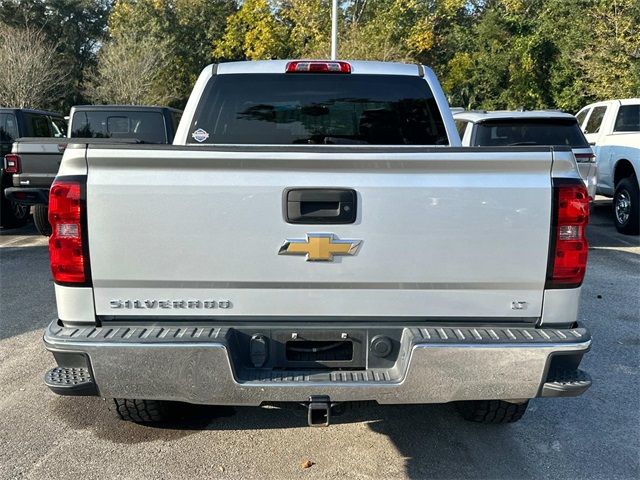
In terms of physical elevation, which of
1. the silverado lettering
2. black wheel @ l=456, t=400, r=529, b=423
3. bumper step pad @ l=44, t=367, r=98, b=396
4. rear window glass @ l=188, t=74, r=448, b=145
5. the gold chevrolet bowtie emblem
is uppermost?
rear window glass @ l=188, t=74, r=448, b=145

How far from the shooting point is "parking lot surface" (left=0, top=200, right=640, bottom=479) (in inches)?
131

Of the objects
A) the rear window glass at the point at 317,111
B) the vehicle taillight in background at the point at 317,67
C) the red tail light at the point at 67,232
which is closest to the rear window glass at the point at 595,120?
the rear window glass at the point at 317,111

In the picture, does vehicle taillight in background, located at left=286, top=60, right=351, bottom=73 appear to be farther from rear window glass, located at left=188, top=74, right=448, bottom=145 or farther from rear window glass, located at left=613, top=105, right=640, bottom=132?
rear window glass, located at left=613, top=105, right=640, bottom=132

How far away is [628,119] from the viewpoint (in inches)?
433

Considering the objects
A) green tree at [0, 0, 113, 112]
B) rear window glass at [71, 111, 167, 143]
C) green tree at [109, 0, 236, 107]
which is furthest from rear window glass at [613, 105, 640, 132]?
green tree at [0, 0, 113, 112]

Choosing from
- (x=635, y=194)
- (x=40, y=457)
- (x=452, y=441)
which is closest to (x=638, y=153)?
(x=635, y=194)

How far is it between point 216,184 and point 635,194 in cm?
931

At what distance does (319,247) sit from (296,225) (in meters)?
0.15

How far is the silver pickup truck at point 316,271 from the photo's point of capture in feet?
8.92

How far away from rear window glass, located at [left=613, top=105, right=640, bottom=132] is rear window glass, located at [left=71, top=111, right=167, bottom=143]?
8.10 m

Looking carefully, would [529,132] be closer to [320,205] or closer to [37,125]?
[320,205]

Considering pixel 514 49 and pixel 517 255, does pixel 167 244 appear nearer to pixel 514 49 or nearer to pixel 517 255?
pixel 517 255

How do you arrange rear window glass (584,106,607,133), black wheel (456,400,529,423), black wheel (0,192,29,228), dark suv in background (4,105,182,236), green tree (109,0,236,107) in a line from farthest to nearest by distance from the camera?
1. green tree (109,0,236,107)
2. rear window glass (584,106,607,133)
3. black wheel (0,192,29,228)
4. dark suv in background (4,105,182,236)
5. black wheel (456,400,529,423)

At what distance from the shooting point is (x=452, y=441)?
3.63 meters
